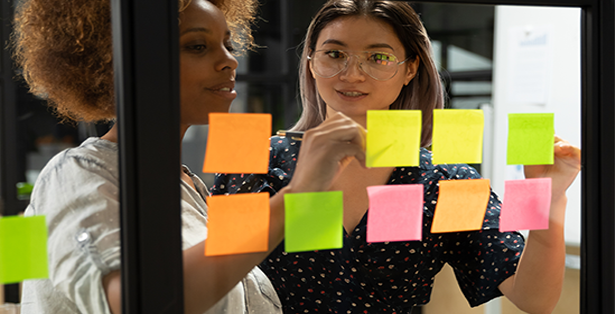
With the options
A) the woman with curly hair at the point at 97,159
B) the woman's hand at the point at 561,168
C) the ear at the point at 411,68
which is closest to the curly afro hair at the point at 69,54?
the woman with curly hair at the point at 97,159

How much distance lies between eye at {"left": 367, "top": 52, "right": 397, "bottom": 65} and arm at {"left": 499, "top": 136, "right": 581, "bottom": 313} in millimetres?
313

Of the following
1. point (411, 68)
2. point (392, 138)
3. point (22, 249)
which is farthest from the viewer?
point (411, 68)

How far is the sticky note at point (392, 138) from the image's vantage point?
684 mm

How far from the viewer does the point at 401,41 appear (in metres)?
0.76

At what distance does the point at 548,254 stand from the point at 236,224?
58 cm

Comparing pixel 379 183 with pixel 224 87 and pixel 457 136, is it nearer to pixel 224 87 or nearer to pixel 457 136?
pixel 457 136

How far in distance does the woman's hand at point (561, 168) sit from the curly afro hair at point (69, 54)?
0.61 metres

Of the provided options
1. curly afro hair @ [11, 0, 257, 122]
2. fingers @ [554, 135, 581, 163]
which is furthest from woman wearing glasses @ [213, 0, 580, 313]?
curly afro hair @ [11, 0, 257, 122]

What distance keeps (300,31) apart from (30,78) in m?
0.42

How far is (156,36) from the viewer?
57 cm

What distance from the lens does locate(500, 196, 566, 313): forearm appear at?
2.64 feet

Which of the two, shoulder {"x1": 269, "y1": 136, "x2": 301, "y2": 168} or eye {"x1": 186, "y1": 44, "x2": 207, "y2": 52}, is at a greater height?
→ eye {"x1": 186, "y1": 44, "x2": 207, "y2": 52}

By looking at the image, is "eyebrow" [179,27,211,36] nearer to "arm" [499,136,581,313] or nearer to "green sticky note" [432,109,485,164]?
"green sticky note" [432,109,485,164]

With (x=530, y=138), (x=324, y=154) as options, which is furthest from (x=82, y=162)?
(x=530, y=138)
